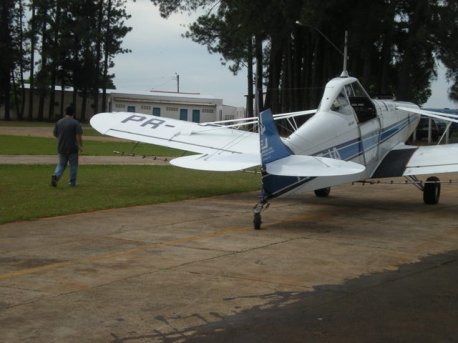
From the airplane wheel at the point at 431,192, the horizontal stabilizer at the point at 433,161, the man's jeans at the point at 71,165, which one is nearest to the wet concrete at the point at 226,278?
the horizontal stabilizer at the point at 433,161

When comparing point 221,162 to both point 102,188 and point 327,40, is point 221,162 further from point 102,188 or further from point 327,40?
point 327,40

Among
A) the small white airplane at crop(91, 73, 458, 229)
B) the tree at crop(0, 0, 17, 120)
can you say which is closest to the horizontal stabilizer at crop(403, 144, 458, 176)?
the small white airplane at crop(91, 73, 458, 229)

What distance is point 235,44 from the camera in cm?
5481

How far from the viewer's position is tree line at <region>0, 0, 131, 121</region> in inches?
3745

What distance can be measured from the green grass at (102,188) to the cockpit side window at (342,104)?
4.03 meters

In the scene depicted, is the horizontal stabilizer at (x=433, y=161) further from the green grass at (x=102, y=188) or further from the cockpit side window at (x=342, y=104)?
the green grass at (x=102, y=188)

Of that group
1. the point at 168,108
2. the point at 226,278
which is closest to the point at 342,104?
the point at 226,278

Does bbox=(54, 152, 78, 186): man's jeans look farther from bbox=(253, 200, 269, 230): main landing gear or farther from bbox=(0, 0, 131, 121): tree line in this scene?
bbox=(0, 0, 131, 121): tree line

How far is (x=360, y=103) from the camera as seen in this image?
15.1 m

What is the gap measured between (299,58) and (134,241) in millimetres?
52163

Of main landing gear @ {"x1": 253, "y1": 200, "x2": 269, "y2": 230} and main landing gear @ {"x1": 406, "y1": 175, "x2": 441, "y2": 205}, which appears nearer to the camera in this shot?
main landing gear @ {"x1": 253, "y1": 200, "x2": 269, "y2": 230}

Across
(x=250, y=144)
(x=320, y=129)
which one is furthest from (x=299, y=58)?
(x=320, y=129)

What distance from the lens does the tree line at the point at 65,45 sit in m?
95.1

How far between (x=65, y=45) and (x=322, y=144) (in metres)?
86.7
